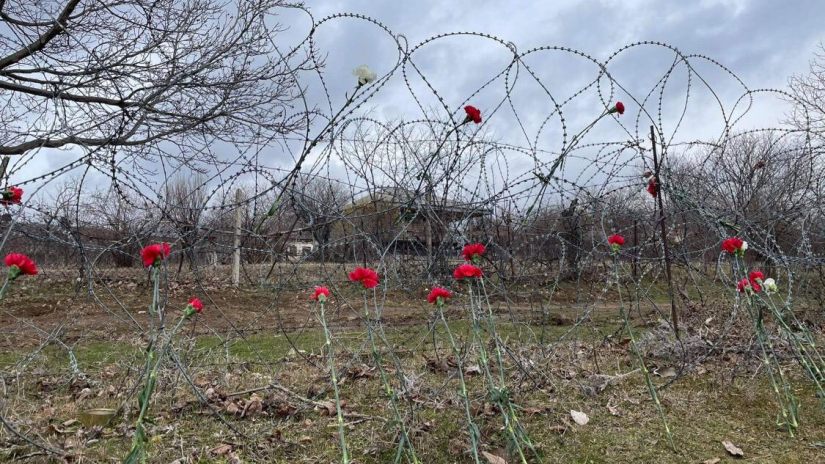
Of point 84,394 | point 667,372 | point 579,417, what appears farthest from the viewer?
point 667,372

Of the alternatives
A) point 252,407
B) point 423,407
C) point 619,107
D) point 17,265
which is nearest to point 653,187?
point 619,107

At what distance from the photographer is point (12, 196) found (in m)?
2.36

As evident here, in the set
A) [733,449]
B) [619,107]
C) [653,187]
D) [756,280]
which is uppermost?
[619,107]

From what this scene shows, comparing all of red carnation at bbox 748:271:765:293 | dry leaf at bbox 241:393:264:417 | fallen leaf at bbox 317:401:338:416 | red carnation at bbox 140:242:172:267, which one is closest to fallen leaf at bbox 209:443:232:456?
dry leaf at bbox 241:393:264:417

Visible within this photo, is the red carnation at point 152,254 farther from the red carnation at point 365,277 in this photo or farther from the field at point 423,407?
the field at point 423,407

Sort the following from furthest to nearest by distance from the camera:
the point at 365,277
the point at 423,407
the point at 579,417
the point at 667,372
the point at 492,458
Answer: the point at 667,372 → the point at 423,407 → the point at 579,417 → the point at 492,458 → the point at 365,277

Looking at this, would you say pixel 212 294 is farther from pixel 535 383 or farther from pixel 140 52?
pixel 535 383

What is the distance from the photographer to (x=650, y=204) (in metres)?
4.40

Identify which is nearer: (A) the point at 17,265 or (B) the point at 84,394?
(A) the point at 17,265

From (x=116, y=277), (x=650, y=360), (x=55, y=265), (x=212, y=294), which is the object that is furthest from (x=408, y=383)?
(x=55, y=265)

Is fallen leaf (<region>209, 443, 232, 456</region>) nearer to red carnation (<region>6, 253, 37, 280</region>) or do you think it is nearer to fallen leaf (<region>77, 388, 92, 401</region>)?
red carnation (<region>6, 253, 37, 280</region>)

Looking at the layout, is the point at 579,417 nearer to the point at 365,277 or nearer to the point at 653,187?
the point at 365,277

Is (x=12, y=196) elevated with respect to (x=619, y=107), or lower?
lower

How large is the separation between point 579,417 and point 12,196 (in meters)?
2.64
